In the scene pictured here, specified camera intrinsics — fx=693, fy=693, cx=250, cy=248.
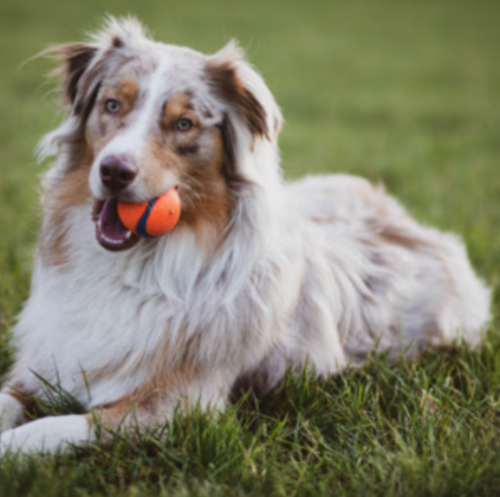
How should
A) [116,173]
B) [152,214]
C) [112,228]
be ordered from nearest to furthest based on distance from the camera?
[116,173]
[152,214]
[112,228]

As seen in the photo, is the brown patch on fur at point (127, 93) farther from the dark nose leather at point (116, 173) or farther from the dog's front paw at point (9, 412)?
the dog's front paw at point (9, 412)

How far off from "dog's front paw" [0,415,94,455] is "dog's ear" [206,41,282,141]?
1.69m

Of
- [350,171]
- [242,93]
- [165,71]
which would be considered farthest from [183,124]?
[350,171]

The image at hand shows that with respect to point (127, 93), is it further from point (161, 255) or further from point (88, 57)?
point (161, 255)

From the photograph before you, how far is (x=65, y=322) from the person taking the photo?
3.55 meters

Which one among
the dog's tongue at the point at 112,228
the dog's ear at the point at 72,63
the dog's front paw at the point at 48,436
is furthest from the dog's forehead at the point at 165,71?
the dog's front paw at the point at 48,436

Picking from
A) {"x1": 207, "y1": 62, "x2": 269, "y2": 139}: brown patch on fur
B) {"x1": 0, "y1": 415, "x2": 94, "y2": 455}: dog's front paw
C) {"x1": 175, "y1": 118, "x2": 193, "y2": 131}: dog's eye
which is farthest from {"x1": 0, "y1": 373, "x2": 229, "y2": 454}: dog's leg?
{"x1": 207, "y1": 62, "x2": 269, "y2": 139}: brown patch on fur

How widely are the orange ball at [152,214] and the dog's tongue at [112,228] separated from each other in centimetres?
6

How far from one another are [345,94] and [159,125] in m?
12.1

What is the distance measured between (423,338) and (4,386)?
2.59 metres

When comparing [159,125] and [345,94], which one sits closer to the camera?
[159,125]

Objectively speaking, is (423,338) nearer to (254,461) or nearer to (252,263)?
(252,263)

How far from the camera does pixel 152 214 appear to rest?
3311 millimetres

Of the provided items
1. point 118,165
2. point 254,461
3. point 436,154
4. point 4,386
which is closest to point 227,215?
point 118,165
